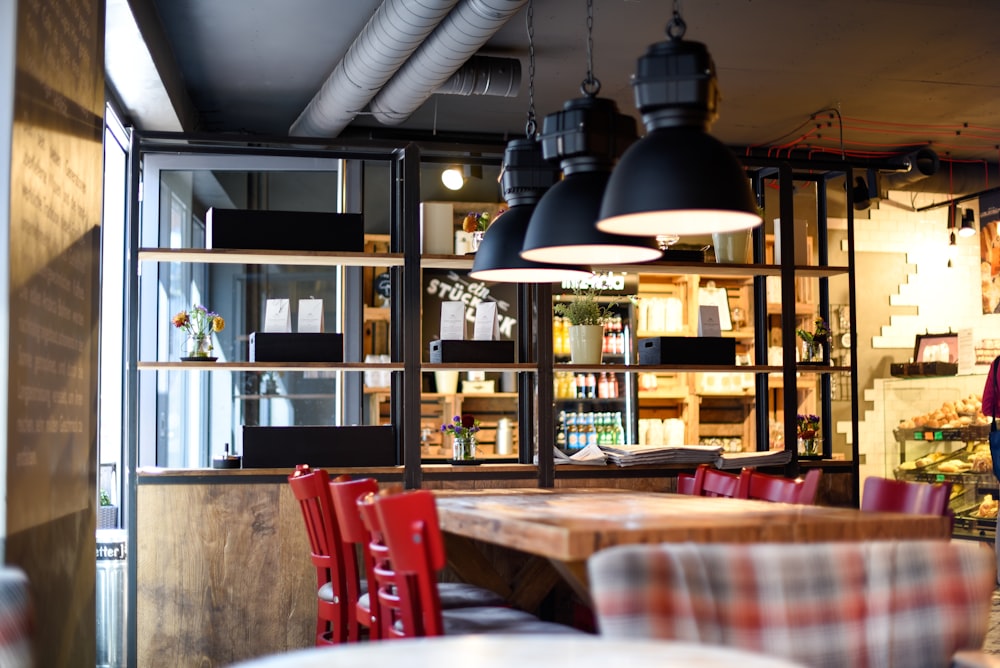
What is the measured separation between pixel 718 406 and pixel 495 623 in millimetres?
6423

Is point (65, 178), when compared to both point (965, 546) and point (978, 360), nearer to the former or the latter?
point (965, 546)

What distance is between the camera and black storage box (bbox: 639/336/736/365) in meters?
5.73

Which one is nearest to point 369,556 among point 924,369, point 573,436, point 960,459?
point 573,436

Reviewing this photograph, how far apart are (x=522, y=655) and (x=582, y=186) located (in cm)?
219

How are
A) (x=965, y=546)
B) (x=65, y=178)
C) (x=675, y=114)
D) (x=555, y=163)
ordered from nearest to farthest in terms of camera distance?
1. (x=965, y=546)
2. (x=675, y=114)
3. (x=65, y=178)
4. (x=555, y=163)

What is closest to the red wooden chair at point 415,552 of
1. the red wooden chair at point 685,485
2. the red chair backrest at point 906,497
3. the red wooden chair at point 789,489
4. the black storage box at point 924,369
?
the red chair backrest at point 906,497

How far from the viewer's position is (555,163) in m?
4.01

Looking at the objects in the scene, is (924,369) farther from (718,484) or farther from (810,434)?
(718,484)

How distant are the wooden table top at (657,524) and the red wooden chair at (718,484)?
722mm

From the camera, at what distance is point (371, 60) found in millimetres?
6105

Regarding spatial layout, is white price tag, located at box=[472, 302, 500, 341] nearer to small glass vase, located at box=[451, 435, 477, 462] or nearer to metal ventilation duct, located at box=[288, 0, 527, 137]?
small glass vase, located at box=[451, 435, 477, 462]

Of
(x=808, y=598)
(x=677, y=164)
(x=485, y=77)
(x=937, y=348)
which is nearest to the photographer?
(x=808, y=598)

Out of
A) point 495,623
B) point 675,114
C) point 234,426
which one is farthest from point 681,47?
point 234,426

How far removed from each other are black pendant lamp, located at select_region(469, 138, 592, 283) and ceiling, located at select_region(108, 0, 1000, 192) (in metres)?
1.99
